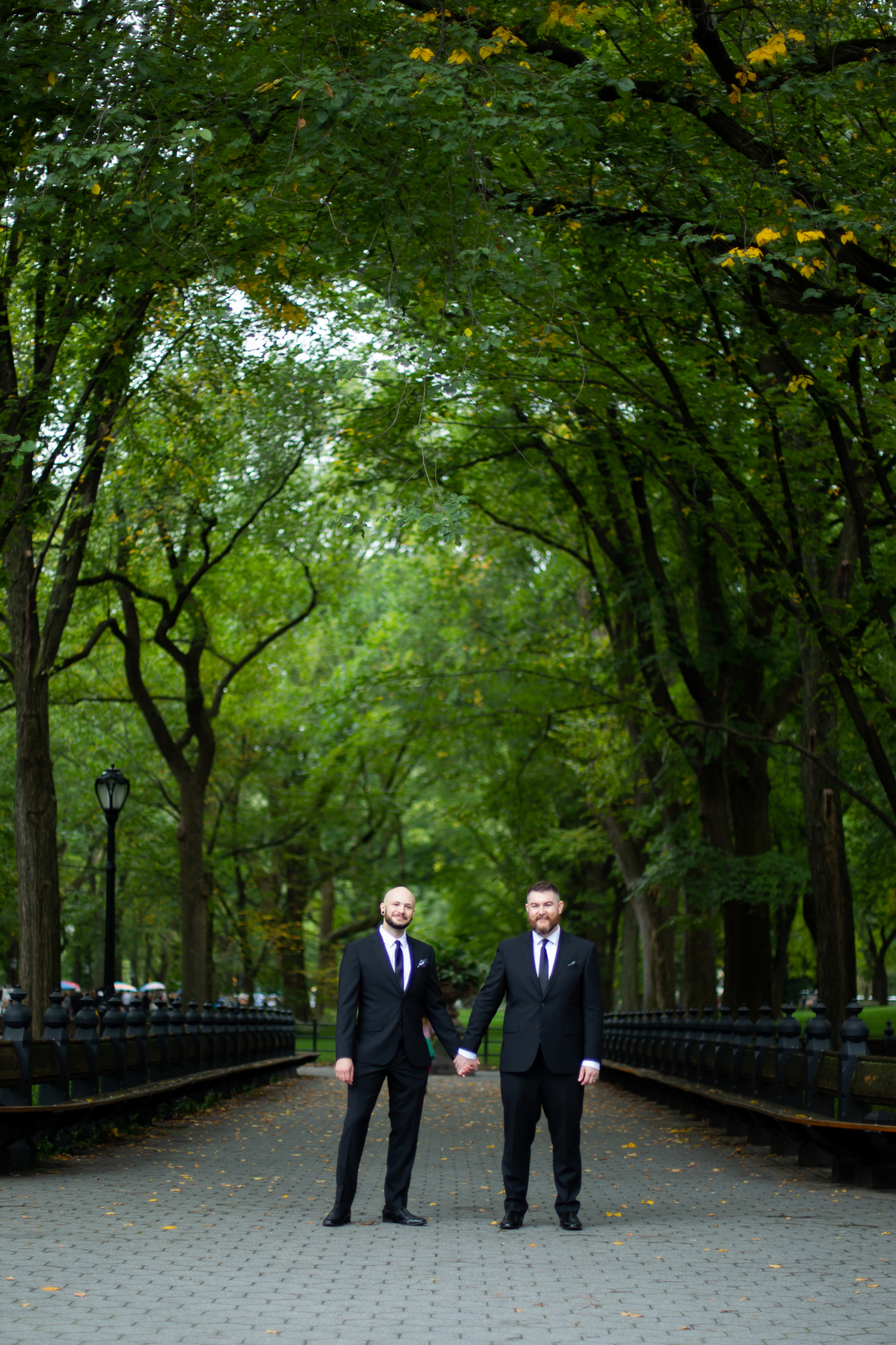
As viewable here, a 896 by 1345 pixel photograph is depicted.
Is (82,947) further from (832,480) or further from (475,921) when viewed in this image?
(832,480)

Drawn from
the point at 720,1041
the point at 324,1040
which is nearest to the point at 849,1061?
the point at 720,1041

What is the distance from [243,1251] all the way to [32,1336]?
6.47 ft

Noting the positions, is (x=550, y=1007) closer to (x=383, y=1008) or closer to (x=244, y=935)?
(x=383, y=1008)

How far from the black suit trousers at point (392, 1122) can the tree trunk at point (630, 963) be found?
25732 mm

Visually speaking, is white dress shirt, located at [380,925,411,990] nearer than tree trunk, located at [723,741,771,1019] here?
Yes

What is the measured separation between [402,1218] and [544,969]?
1561 mm

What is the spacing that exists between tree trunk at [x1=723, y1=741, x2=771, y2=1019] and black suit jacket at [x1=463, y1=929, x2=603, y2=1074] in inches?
440

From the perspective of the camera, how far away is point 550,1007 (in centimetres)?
765

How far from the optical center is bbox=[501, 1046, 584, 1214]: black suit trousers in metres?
7.52

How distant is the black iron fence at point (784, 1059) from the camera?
29.8ft

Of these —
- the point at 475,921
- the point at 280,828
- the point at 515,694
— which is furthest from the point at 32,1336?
the point at 475,921

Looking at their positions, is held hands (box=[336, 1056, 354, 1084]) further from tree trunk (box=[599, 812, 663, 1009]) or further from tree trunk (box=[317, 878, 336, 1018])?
tree trunk (box=[317, 878, 336, 1018])

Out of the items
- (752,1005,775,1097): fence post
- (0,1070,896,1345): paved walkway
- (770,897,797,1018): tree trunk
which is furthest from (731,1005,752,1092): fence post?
(770,897,797,1018): tree trunk

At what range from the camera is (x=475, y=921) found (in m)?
39.8
